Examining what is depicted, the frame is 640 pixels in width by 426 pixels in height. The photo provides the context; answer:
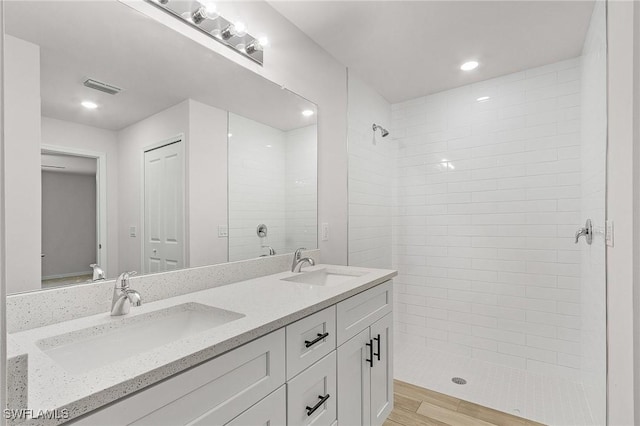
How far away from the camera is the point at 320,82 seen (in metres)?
2.32

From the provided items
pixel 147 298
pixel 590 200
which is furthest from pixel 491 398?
pixel 147 298

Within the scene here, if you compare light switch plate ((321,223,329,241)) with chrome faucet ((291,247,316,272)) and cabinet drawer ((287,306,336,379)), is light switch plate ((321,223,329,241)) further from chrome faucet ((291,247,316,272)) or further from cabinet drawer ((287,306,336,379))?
cabinet drawer ((287,306,336,379))

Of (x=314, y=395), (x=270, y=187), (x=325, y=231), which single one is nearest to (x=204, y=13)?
(x=270, y=187)

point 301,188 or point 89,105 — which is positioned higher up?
point 89,105

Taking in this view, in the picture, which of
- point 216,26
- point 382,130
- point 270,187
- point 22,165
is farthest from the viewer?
point 382,130

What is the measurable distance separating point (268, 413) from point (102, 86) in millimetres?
1291

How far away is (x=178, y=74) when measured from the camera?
140 cm

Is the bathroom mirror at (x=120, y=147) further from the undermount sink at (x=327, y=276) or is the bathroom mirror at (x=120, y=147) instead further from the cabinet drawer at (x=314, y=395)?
the cabinet drawer at (x=314, y=395)

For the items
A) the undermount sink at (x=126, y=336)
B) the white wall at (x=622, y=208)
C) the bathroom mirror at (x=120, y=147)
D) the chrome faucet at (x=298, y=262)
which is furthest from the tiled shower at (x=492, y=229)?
the undermount sink at (x=126, y=336)

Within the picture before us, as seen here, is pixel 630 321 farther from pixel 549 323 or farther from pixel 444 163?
pixel 444 163

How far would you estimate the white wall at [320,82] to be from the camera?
5.85 feet

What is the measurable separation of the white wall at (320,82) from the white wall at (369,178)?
0.43 ft

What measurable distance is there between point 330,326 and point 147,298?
743mm

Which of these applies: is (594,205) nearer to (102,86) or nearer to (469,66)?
(469,66)
